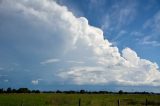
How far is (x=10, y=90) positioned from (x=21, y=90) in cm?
697

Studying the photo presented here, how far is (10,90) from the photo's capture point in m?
175

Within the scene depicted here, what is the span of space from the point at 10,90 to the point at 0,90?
8.23m

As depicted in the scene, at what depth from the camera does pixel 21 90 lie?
173 metres

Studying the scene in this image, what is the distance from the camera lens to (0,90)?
167500 mm

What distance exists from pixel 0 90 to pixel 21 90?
11640 mm
